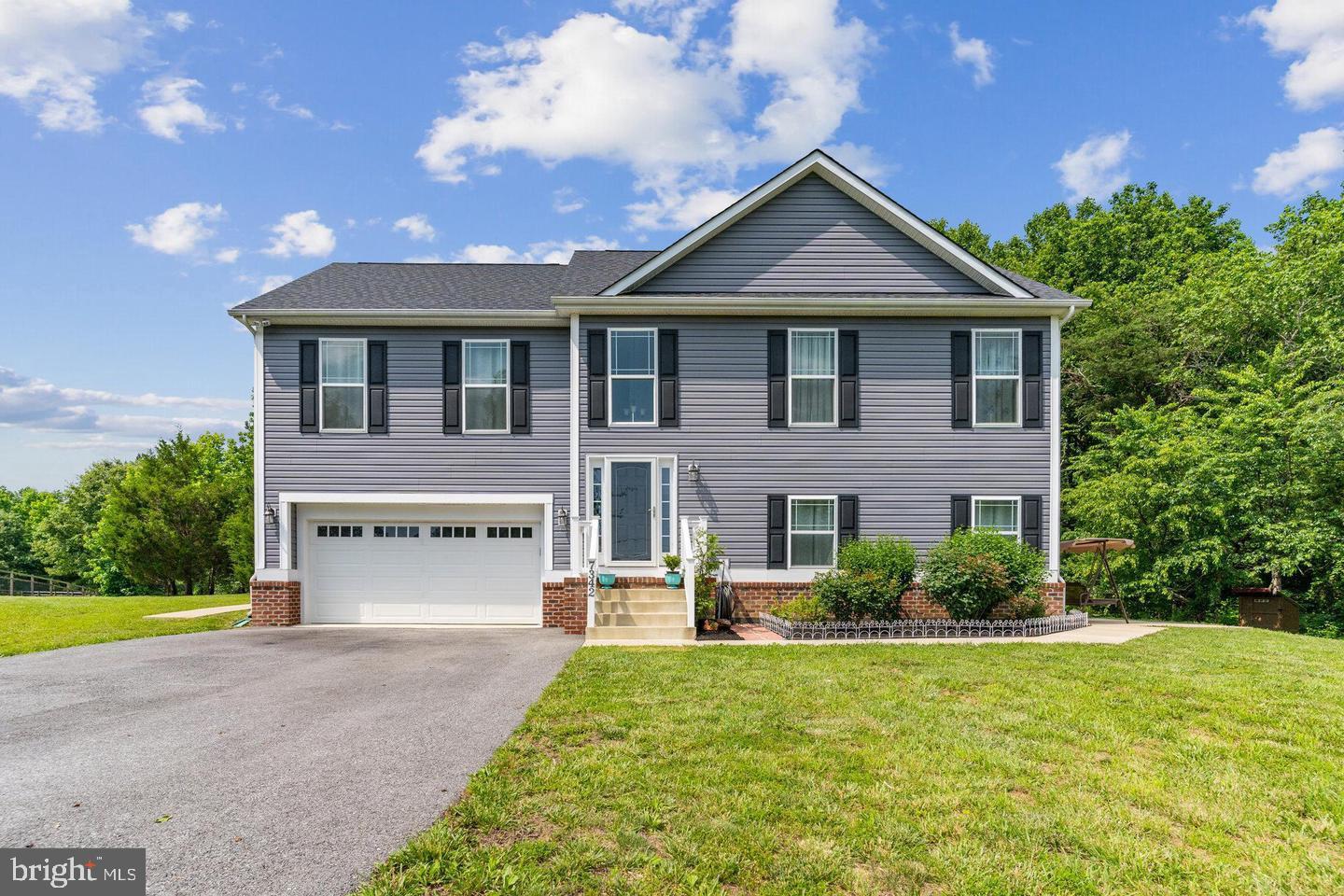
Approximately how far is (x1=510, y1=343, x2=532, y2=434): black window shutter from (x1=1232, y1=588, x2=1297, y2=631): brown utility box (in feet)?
47.2

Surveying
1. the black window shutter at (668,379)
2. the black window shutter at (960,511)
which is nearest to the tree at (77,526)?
the black window shutter at (668,379)

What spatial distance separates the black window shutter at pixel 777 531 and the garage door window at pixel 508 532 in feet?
14.2

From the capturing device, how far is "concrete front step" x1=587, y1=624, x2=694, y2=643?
10609 mm

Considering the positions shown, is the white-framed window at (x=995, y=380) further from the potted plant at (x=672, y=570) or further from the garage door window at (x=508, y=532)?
the garage door window at (x=508, y=532)

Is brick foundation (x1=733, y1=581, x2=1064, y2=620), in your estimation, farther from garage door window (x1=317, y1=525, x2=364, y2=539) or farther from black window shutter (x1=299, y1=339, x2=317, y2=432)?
black window shutter (x1=299, y1=339, x2=317, y2=432)

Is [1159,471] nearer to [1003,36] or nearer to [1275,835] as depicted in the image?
[1003,36]

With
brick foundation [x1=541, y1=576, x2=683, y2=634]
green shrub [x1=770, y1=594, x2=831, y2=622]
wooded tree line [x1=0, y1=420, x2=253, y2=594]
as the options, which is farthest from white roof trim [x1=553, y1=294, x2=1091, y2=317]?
wooded tree line [x1=0, y1=420, x2=253, y2=594]

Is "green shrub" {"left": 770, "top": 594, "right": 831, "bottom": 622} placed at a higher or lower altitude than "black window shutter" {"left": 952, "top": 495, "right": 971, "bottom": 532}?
lower

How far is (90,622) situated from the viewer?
13.5 m

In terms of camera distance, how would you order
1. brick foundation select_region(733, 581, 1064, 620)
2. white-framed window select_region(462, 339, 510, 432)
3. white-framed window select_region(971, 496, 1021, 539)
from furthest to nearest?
1. white-framed window select_region(462, 339, 510, 432)
2. white-framed window select_region(971, 496, 1021, 539)
3. brick foundation select_region(733, 581, 1064, 620)

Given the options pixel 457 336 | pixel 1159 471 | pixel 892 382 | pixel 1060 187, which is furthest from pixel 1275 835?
pixel 1060 187

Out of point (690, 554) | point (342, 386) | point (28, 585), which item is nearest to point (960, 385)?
point (690, 554)

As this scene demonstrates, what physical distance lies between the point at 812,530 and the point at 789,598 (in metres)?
1.26

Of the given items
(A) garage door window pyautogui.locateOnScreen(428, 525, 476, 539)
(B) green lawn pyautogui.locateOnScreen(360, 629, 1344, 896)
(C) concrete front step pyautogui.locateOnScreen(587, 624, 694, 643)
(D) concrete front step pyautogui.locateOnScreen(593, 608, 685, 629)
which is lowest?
(C) concrete front step pyautogui.locateOnScreen(587, 624, 694, 643)
